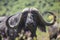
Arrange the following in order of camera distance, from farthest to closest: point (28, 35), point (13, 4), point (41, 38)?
point (13, 4) < point (41, 38) < point (28, 35)

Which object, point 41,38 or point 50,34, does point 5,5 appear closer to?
point 41,38

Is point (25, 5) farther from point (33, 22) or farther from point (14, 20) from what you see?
point (33, 22)

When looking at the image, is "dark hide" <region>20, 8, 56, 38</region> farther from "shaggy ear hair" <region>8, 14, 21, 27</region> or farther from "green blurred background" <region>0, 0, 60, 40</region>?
"green blurred background" <region>0, 0, 60, 40</region>

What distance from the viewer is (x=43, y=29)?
13.9 feet

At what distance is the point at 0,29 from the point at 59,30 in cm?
118

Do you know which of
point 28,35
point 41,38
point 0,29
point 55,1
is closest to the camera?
point 28,35

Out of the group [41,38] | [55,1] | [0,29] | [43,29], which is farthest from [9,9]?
[43,29]

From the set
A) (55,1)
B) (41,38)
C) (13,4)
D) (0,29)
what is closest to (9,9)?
(13,4)

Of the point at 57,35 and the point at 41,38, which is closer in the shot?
the point at 57,35

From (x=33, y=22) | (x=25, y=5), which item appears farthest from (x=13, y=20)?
(x=25, y=5)

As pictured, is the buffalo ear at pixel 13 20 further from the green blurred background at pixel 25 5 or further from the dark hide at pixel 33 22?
the green blurred background at pixel 25 5

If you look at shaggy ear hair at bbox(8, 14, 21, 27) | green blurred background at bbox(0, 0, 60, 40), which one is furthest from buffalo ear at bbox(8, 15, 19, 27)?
green blurred background at bbox(0, 0, 60, 40)

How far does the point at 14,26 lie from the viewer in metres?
4.10

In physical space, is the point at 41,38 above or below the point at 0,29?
below
